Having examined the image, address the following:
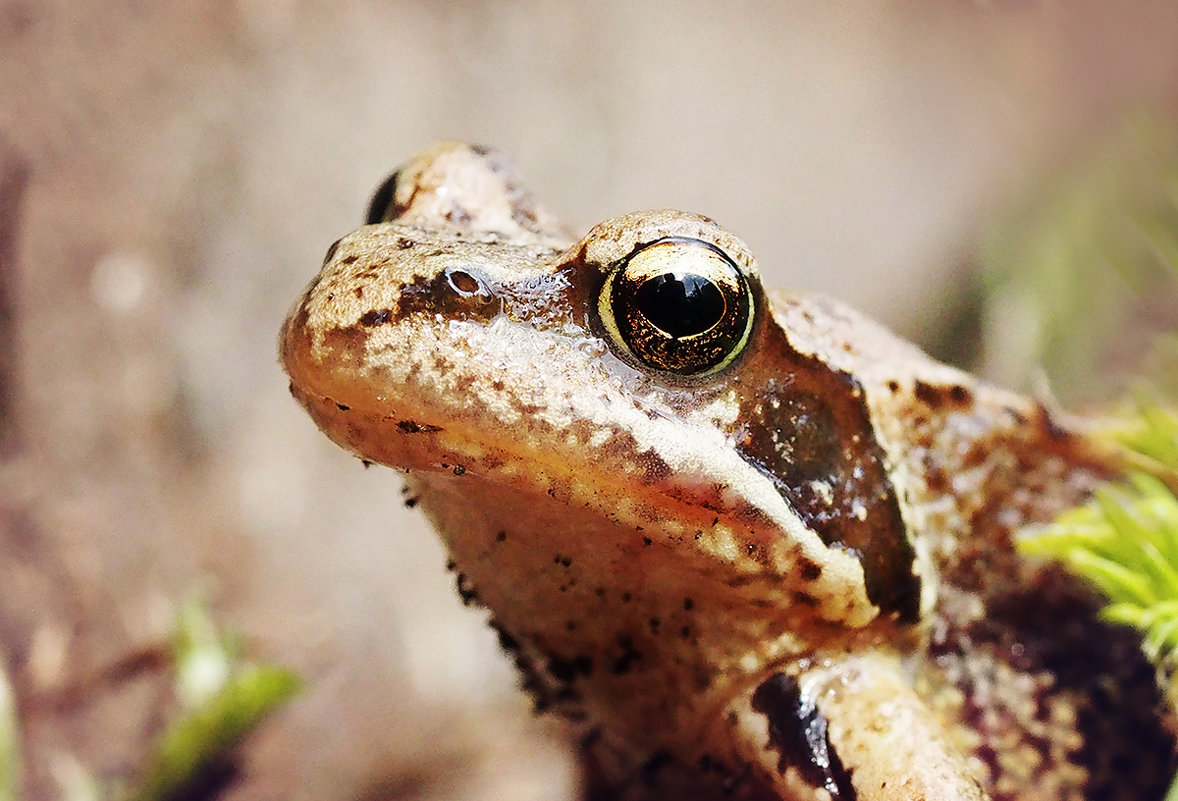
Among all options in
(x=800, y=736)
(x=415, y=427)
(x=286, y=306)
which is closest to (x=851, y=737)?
(x=800, y=736)

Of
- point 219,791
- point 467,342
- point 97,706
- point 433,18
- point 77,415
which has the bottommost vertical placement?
point 467,342

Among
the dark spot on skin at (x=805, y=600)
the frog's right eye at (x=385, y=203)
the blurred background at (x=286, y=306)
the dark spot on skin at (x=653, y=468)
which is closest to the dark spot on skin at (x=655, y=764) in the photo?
the dark spot on skin at (x=805, y=600)

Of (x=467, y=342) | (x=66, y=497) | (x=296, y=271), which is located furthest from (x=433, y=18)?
(x=467, y=342)

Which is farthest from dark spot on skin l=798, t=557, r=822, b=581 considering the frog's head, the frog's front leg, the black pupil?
the black pupil

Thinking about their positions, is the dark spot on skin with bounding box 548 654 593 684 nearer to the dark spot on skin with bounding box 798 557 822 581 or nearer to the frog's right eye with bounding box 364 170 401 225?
the dark spot on skin with bounding box 798 557 822 581

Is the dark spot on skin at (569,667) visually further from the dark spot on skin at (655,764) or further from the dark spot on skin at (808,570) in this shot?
the dark spot on skin at (808,570)

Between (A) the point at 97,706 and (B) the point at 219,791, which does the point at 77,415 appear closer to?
(A) the point at 97,706

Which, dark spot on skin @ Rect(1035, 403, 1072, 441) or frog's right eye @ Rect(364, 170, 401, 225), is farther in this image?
dark spot on skin @ Rect(1035, 403, 1072, 441)
